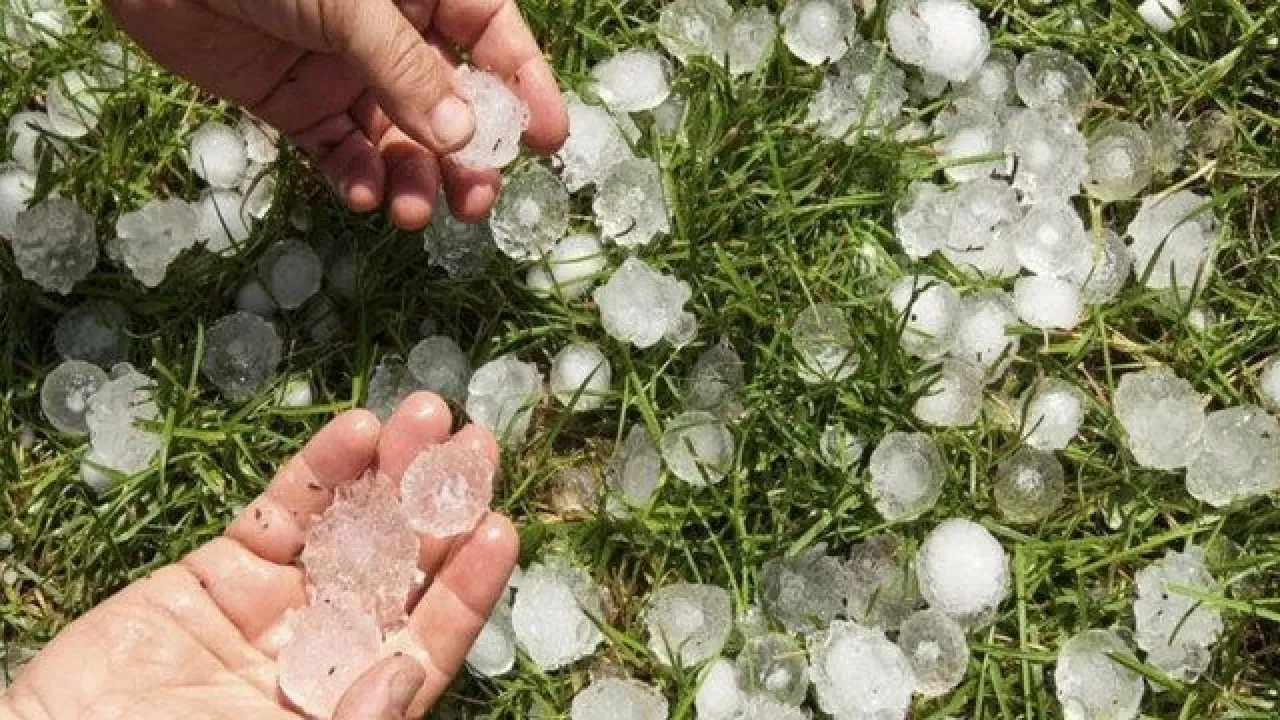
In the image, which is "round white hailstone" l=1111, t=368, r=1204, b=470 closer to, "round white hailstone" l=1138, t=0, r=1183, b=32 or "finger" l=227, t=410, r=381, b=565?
"round white hailstone" l=1138, t=0, r=1183, b=32

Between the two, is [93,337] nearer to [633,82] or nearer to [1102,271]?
[633,82]

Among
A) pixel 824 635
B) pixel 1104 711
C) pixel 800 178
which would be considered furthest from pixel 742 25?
pixel 1104 711

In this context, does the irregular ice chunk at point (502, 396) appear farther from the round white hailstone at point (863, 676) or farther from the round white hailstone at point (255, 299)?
the round white hailstone at point (863, 676)

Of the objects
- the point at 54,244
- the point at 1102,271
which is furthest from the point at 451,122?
the point at 1102,271

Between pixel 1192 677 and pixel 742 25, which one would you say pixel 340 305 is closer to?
pixel 742 25

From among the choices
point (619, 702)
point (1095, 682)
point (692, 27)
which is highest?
point (692, 27)
